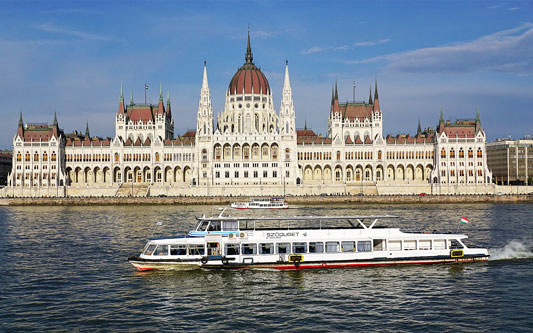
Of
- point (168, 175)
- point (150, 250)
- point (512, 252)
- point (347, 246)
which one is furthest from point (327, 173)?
point (150, 250)

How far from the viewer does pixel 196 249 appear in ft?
131

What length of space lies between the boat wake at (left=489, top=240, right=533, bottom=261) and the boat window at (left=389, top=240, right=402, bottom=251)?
24.4 feet

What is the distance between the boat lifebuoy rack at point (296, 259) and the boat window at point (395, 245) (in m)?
6.93

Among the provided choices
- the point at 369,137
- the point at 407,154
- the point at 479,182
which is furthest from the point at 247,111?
the point at 479,182

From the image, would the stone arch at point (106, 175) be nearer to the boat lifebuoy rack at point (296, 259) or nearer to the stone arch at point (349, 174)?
the stone arch at point (349, 174)

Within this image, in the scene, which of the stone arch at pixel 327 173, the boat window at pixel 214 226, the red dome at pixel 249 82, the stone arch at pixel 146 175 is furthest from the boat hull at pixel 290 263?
the red dome at pixel 249 82

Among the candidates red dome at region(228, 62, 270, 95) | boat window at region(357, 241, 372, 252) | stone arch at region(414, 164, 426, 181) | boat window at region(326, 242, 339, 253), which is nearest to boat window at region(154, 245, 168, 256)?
boat window at region(326, 242, 339, 253)

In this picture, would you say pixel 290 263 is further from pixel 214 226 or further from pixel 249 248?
pixel 214 226

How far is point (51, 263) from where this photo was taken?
42562 mm

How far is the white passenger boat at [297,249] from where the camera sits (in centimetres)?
3953

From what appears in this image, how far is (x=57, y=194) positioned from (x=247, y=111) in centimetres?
5413

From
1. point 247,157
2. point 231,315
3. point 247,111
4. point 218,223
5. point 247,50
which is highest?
point 247,50

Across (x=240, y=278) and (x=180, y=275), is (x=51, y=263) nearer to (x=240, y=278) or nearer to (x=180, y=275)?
(x=180, y=275)

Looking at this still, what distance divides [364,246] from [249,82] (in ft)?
398
